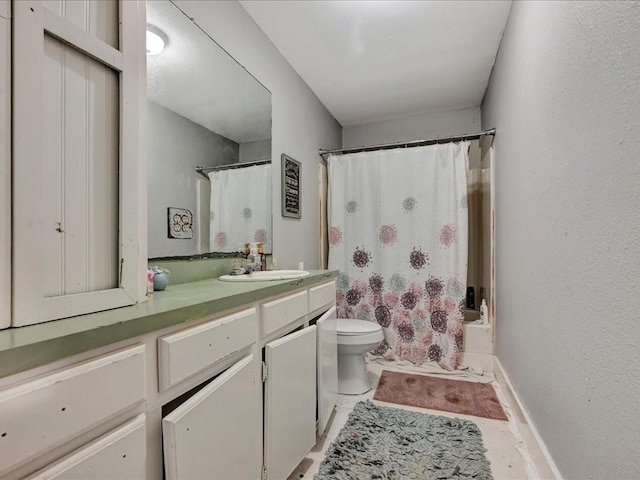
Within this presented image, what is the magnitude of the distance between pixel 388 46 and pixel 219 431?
7.42 feet

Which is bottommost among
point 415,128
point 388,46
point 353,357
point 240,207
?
point 353,357

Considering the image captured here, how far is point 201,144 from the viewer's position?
1.50 m

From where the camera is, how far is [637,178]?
664mm

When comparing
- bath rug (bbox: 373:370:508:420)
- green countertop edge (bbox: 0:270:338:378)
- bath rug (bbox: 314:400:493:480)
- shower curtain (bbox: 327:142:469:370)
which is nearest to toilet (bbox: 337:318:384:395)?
bath rug (bbox: 373:370:508:420)

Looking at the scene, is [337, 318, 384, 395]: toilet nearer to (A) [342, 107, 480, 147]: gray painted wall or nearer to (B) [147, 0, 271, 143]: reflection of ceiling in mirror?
(B) [147, 0, 271, 143]: reflection of ceiling in mirror

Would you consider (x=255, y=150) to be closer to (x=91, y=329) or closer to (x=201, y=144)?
(x=201, y=144)

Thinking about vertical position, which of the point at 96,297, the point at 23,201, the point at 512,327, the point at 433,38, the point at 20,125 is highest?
the point at 433,38

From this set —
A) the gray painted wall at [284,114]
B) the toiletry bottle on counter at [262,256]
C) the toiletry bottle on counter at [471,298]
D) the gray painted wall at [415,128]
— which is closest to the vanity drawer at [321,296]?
the toiletry bottle on counter at [262,256]

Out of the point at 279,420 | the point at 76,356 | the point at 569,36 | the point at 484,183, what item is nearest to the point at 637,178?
the point at 569,36

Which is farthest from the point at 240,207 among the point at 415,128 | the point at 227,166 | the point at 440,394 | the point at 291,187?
the point at 415,128

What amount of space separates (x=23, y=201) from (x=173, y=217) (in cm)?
74

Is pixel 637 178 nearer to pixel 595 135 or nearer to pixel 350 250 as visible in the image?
pixel 595 135

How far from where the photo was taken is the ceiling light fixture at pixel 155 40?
1218 millimetres

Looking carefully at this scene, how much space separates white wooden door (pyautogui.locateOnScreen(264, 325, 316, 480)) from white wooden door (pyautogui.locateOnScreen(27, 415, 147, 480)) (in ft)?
1.64
